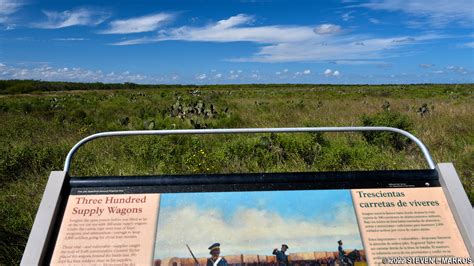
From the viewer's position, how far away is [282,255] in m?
2.25

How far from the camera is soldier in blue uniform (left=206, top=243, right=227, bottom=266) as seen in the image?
222 centimetres

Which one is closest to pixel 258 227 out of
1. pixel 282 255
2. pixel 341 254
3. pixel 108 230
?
pixel 282 255

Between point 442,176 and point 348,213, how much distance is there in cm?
64

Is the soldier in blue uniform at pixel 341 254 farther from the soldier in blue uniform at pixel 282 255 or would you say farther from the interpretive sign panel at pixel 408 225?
the soldier in blue uniform at pixel 282 255

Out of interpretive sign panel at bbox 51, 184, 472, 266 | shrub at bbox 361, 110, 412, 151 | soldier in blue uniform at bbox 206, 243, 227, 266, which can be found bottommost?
soldier in blue uniform at bbox 206, 243, 227, 266

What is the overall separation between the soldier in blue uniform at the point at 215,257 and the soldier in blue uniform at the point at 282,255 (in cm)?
28

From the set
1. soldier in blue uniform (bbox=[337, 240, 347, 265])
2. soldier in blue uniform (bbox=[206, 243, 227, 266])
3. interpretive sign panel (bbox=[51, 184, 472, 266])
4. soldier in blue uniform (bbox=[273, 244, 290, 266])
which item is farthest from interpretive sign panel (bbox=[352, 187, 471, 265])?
soldier in blue uniform (bbox=[206, 243, 227, 266])

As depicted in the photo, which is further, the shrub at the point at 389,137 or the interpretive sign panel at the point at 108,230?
the shrub at the point at 389,137

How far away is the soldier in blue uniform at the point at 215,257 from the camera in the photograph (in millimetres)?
2223

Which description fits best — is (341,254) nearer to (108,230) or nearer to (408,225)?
(408,225)

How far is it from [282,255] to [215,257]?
1.18ft

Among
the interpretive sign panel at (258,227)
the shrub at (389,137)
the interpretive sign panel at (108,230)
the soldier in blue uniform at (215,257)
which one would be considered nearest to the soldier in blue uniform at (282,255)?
the interpretive sign panel at (258,227)

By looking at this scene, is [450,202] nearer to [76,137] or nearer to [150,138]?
[150,138]

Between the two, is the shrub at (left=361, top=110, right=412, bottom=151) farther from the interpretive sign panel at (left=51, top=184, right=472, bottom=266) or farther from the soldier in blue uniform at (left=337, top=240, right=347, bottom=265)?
the soldier in blue uniform at (left=337, top=240, right=347, bottom=265)
